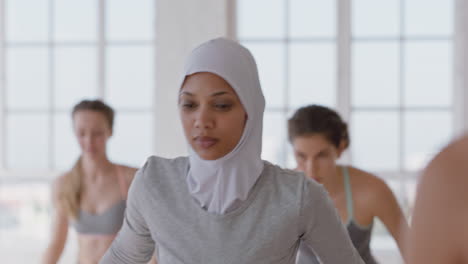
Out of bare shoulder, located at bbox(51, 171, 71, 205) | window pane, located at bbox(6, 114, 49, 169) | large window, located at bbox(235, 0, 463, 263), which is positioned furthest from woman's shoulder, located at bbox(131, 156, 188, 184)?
window pane, located at bbox(6, 114, 49, 169)

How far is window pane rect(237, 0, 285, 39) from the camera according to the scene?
5.76 metres

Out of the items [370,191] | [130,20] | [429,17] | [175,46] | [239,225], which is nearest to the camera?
[239,225]

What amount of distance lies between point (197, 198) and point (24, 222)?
4575mm

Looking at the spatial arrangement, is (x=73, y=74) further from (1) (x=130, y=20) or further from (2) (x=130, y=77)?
(1) (x=130, y=20)

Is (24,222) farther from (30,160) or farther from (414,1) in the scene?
(414,1)

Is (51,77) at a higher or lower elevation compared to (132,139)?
higher

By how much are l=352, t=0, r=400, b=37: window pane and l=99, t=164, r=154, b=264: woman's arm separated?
13.8 ft

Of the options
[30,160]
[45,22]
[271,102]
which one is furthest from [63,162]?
[271,102]

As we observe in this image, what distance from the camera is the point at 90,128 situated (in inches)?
133

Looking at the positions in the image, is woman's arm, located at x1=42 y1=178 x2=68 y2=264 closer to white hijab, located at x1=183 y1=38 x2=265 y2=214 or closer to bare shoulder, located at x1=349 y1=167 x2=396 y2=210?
bare shoulder, located at x1=349 y1=167 x2=396 y2=210

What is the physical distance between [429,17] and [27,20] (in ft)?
10.2

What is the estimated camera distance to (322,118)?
263 cm

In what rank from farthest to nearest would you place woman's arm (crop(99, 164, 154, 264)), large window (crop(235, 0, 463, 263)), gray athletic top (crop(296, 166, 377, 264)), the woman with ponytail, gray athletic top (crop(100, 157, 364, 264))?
large window (crop(235, 0, 463, 263)) → the woman with ponytail → gray athletic top (crop(296, 166, 377, 264)) → woman's arm (crop(99, 164, 154, 264)) → gray athletic top (crop(100, 157, 364, 264))

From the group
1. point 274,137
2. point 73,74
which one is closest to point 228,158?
point 274,137
